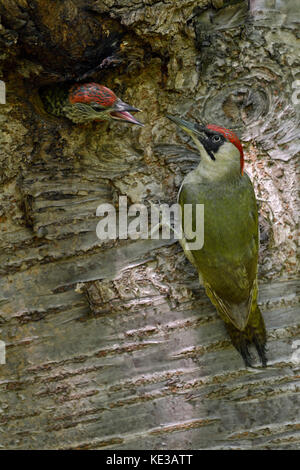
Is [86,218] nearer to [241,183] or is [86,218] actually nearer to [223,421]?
[241,183]

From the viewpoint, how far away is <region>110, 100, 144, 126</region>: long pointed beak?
2.09m

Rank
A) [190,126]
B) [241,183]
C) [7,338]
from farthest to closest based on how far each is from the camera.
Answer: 1. [241,183]
2. [190,126]
3. [7,338]

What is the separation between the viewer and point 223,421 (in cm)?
197

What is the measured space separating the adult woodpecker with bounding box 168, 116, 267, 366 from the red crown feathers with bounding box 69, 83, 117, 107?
31 centimetres

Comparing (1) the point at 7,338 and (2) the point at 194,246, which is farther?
(2) the point at 194,246

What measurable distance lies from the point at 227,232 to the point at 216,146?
15.3 inches

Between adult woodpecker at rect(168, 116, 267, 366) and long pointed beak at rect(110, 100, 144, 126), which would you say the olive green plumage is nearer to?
adult woodpecker at rect(168, 116, 267, 366)

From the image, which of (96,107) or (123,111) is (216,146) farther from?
(96,107)

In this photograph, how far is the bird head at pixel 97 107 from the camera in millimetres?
2105

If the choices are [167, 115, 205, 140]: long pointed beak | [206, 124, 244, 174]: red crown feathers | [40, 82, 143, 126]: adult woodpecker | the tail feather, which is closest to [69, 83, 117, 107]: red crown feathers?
[40, 82, 143, 126]: adult woodpecker

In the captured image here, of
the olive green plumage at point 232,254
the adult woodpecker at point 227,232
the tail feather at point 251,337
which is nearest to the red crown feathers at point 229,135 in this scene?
the adult woodpecker at point 227,232

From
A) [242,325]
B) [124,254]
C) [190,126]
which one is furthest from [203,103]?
[242,325]

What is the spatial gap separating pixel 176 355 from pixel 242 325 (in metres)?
0.29

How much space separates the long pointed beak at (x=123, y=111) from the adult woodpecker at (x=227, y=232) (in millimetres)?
185
